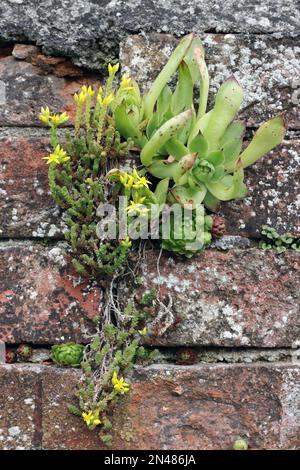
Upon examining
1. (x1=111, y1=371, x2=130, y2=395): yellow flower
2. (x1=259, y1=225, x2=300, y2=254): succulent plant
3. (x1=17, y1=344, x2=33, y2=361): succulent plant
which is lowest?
(x1=17, y1=344, x2=33, y2=361): succulent plant

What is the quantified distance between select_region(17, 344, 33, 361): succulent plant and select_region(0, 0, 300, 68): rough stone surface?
2.15 ft

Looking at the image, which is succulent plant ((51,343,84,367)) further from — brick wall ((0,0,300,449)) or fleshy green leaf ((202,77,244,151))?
fleshy green leaf ((202,77,244,151))

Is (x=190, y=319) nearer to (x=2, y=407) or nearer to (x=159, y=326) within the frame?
(x=159, y=326)

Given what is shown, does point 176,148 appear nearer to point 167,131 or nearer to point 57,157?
point 167,131

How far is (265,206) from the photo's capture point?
1.65 metres

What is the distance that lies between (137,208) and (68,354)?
34 centimetres

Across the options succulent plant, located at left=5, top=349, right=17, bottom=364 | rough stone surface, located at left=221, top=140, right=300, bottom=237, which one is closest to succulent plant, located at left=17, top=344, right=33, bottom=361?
succulent plant, located at left=5, top=349, right=17, bottom=364

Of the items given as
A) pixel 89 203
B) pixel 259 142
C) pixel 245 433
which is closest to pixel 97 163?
pixel 89 203

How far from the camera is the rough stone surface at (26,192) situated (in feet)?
5.33

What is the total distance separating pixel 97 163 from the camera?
1563mm

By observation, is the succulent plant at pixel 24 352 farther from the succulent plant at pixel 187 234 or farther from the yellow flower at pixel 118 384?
the succulent plant at pixel 187 234

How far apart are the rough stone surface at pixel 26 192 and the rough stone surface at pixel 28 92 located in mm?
59

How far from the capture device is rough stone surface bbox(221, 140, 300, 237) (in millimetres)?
1647

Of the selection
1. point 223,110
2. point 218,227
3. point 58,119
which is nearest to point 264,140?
point 223,110
